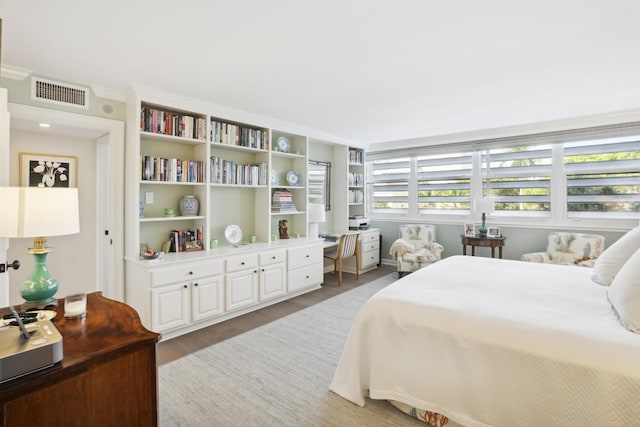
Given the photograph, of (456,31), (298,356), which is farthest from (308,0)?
(298,356)

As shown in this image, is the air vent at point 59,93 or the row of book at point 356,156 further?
the row of book at point 356,156

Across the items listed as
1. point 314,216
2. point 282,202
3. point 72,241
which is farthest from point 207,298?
point 314,216

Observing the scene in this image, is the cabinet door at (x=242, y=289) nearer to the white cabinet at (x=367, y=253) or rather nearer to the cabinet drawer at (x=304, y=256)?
the cabinet drawer at (x=304, y=256)

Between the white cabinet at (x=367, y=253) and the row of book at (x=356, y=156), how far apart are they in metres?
1.26

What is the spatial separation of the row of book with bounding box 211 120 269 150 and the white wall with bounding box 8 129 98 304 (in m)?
1.45

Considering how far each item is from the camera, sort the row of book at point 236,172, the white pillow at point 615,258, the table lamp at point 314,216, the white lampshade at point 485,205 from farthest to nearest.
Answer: the table lamp at point 314,216
the white lampshade at point 485,205
the row of book at point 236,172
the white pillow at point 615,258

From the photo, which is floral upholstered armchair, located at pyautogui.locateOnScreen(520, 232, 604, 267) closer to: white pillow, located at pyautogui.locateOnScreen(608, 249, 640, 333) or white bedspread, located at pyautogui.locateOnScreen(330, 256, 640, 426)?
white bedspread, located at pyautogui.locateOnScreen(330, 256, 640, 426)

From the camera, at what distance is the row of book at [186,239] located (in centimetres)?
Answer: 337

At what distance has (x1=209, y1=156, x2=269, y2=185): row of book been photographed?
3553 mm

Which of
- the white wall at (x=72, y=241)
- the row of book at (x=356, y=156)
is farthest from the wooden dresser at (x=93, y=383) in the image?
the row of book at (x=356, y=156)

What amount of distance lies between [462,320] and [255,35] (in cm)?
207

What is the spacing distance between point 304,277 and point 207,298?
140 centimetres

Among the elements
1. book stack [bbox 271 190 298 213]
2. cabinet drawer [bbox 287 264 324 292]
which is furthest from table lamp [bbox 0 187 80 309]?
book stack [bbox 271 190 298 213]

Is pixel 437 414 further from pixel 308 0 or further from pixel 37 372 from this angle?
pixel 308 0
